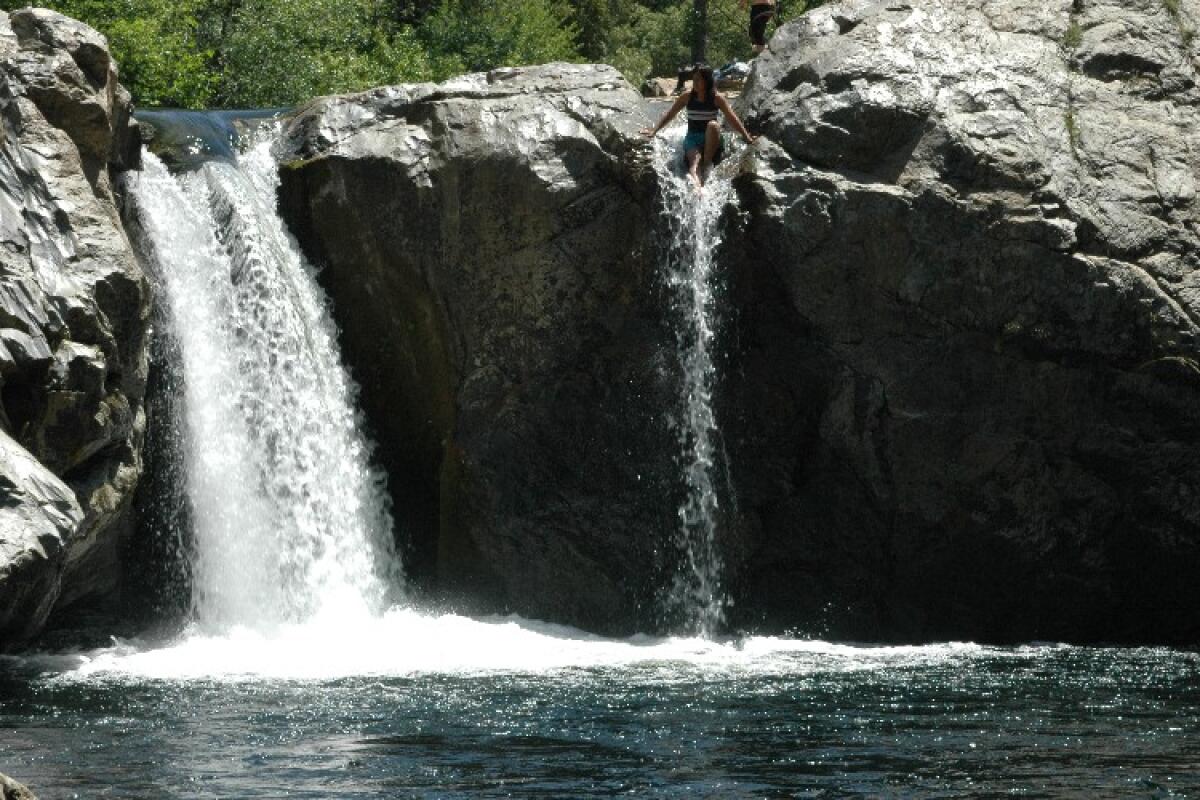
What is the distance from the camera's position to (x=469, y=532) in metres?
18.4

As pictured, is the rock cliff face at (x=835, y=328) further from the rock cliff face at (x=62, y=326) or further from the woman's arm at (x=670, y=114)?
the rock cliff face at (x=62, y=326)

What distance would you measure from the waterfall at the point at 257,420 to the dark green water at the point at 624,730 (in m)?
1.58

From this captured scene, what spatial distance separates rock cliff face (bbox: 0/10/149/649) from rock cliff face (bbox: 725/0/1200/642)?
6.00 m

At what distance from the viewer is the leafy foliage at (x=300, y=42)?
26.9 meters

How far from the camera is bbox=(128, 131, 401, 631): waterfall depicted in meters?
17.3

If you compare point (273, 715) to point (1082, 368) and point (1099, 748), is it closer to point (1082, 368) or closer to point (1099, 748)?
point (1099, 748)

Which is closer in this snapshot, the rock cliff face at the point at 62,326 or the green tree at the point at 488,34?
the rock cliff face at the point at 62,326

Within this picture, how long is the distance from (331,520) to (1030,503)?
6754 mm

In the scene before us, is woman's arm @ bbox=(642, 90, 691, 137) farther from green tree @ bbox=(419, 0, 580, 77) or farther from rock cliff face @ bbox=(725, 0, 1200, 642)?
green tree @ bbox=(419, 0, 580, 77)

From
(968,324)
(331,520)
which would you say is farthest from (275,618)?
(968,324)

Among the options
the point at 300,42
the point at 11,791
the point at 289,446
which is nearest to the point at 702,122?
the point at 289,446

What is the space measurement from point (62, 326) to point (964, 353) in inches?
326

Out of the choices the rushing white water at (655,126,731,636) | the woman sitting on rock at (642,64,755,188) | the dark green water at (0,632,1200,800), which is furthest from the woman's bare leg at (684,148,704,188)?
the dark green water at (0,632,1200,800)

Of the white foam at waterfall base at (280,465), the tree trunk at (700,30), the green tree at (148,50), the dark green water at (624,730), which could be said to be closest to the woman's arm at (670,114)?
the white foam at waterfall base at (280,465)
